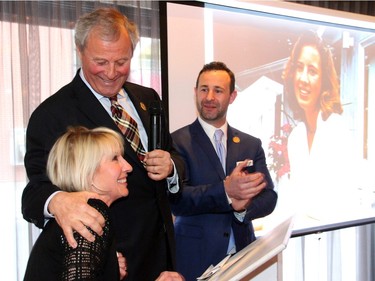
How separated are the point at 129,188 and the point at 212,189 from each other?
2.51 ft

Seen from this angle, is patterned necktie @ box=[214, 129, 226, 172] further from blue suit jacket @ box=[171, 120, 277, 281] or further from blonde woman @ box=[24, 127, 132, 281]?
blonde woman @ box=[24, 127, 132, 281]

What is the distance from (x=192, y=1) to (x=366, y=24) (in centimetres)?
162

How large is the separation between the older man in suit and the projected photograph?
1264 millimetres

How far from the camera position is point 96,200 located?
4.10 ft

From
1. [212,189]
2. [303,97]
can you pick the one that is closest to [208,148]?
[212,189]

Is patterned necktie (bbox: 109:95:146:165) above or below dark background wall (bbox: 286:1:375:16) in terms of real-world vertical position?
below

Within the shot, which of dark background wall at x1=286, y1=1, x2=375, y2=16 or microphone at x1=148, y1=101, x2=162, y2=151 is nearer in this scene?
microphone at x1=148, y1=101, x2=162, y2=151

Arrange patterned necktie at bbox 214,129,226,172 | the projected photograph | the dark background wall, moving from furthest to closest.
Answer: the dark background wall
the projected photograph
patterned necktie at bbox 214,129,226,172

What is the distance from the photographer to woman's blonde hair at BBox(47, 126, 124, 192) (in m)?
1.37

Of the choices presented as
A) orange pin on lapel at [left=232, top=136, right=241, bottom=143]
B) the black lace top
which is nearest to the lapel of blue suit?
orange pin on lapel at [left=232, top=136, right=241, bottom=143]

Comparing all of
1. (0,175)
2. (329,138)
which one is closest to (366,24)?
(329,138)

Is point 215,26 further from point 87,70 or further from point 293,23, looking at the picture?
point 87,70

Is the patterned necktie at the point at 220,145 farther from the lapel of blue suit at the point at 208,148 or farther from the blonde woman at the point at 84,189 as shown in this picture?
the blonde woman at the point at 84,189

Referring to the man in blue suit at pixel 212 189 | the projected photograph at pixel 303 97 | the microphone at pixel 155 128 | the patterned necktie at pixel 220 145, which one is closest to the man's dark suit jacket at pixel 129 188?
the microphone at pixel 155 128
